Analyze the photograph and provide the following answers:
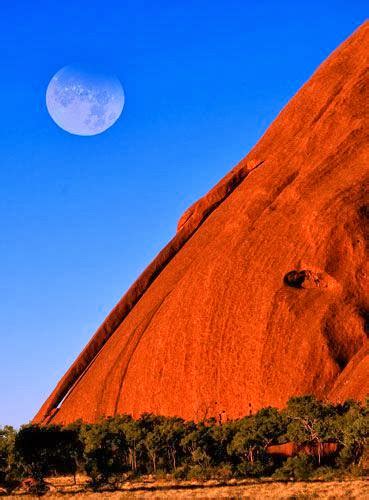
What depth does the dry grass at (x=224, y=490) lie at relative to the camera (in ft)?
133

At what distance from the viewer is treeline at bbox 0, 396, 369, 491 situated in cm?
5506

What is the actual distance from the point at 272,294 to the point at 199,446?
56.0ft

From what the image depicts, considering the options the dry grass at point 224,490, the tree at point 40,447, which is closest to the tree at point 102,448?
the tree at point 40,447

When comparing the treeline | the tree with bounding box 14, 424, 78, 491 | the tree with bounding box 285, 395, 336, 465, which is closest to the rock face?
the treeline

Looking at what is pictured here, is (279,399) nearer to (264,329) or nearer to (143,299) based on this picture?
(264,329)

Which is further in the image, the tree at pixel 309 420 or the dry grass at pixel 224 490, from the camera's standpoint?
the tree at pixel 309 420

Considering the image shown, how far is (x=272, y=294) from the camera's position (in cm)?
7262

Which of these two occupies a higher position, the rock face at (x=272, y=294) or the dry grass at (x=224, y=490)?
the rock face at (x=272, y=294)

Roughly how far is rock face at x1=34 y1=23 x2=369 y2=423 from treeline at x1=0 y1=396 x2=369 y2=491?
568 cm

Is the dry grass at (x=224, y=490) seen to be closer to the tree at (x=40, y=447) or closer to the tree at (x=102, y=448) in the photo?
the tree at (x=40, y=447)

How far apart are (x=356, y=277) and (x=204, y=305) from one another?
14.8 m

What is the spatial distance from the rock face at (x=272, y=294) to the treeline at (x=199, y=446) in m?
5.68

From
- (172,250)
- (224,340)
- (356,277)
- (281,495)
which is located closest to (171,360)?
(224,340)

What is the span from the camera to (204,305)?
76.7m
